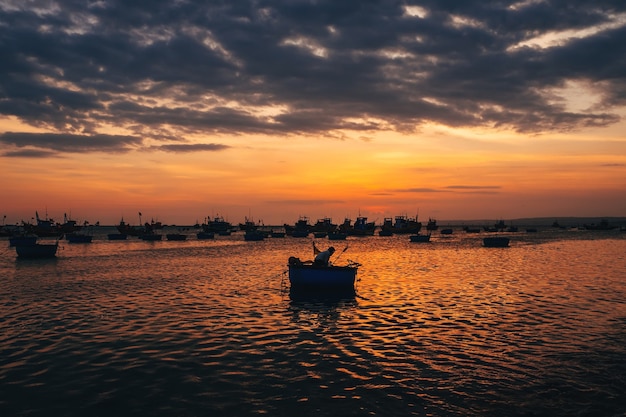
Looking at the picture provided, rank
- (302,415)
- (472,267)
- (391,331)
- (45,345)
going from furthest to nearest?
(472,267) → (391,331) → (45,345) → (302,415)

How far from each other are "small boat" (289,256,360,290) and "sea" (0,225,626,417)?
92 cm

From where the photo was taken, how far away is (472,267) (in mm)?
50375

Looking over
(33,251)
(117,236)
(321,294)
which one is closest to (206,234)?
(117,236)

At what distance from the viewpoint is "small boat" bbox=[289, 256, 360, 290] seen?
3108 cm

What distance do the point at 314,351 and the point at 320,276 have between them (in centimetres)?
1399

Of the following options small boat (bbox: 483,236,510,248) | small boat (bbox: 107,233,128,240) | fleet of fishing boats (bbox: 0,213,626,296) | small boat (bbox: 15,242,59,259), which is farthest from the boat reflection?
small boat (bbox: 107,233,128,240)

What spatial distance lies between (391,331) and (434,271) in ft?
89.3

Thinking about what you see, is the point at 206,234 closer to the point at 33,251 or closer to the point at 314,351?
the point at 33,251

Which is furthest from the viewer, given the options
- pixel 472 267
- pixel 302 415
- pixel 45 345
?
pixel 472 267

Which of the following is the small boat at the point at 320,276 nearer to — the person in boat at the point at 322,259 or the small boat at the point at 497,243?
the person in boat at the point at 322,259

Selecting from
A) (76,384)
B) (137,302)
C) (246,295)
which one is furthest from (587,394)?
(137,302)

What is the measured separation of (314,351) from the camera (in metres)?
17.4

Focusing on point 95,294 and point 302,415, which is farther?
point 95,294

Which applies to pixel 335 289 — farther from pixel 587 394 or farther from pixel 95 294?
pixel 587 394
